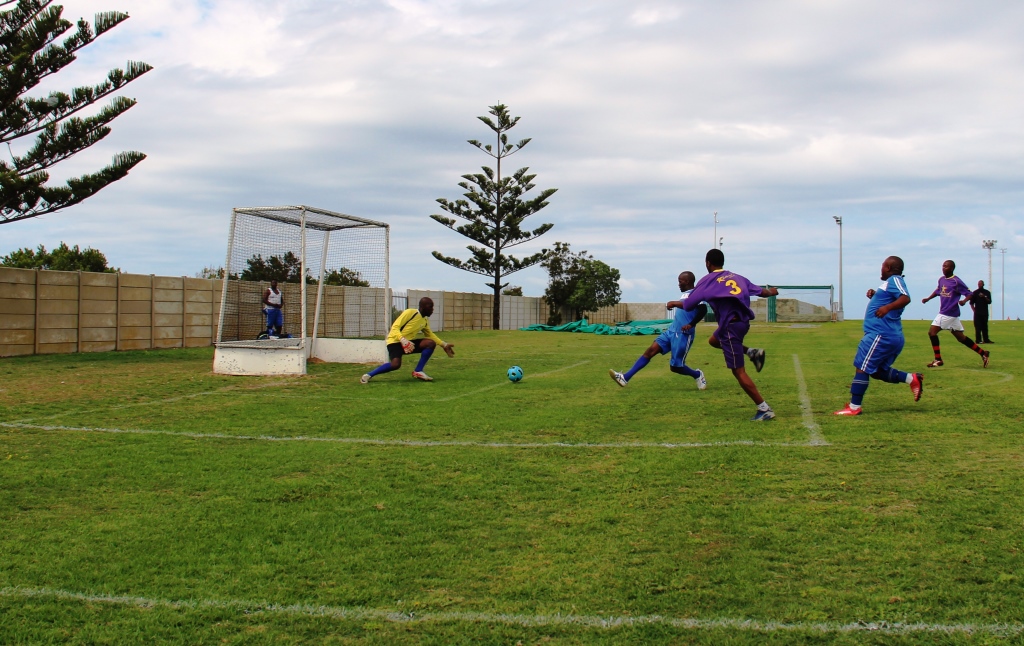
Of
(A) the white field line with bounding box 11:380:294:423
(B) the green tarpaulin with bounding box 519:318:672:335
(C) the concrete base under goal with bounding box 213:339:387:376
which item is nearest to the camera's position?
(A) the white field line with bounding box 11:380:294:423

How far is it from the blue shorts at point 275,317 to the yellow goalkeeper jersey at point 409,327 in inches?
182

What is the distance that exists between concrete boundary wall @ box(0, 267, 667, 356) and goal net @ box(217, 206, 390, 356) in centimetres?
27

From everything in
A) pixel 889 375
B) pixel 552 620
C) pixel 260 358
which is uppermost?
pixel 889 375

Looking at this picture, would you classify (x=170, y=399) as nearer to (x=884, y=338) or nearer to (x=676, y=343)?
(x=676, y=343)

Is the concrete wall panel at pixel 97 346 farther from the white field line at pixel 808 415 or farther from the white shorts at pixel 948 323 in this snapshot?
the white shorts at pixel 948 323

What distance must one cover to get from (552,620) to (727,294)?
5.65 m

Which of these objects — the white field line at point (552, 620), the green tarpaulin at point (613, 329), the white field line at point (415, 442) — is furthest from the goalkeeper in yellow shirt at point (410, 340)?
the green tarpaulin at point (613, 329)

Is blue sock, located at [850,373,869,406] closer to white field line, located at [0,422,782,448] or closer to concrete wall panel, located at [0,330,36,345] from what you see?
white field line, located at [0,422,782,448]

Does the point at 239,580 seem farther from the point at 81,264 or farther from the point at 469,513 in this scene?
the point at 81,264

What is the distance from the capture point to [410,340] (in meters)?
12.9

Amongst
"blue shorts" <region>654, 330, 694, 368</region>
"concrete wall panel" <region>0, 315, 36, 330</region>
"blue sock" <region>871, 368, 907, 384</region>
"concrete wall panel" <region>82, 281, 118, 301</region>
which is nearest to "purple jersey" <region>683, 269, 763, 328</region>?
"blue sock" <region>871, 368, 907, 384</region>

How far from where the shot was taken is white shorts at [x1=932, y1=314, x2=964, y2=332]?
15273 mm

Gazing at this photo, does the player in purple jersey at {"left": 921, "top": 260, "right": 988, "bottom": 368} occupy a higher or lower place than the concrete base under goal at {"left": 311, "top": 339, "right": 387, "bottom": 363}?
higher

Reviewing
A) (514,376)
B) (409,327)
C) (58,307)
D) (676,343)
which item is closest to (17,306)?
(58,307)
